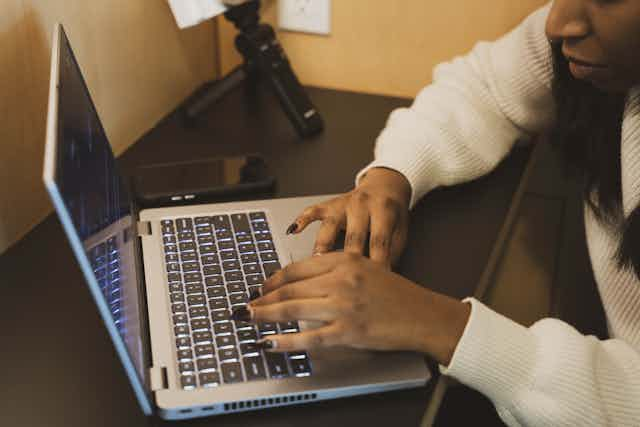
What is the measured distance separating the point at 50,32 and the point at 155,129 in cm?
28

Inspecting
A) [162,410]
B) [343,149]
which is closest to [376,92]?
[343,149]

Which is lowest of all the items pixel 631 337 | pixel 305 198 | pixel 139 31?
pixel 631 337

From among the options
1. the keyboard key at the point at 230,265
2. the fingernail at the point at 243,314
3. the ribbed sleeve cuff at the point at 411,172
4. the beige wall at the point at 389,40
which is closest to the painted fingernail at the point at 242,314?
the fingernail at the point at 243,314

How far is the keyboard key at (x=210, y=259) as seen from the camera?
744 mm

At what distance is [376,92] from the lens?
1.24 metres

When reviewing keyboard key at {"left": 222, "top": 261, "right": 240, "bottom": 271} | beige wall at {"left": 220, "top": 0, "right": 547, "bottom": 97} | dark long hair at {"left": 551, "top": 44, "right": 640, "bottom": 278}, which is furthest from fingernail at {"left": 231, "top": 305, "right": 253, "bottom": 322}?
beige wall at {"left": 220, "top": 0, "right": 547, "bottom": 97}

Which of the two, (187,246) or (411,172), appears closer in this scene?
(187,246)

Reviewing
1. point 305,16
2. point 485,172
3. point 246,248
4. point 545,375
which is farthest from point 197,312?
point 305,16

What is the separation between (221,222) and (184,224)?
0.15 feet

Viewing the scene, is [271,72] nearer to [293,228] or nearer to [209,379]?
[293,228]

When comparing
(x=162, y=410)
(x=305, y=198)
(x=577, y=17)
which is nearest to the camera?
(x=162, y=410)

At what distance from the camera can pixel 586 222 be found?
2.99 feet

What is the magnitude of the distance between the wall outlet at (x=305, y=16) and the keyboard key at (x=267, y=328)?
706 millimetres

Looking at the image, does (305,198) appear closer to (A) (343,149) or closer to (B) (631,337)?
(A) (343,149)
